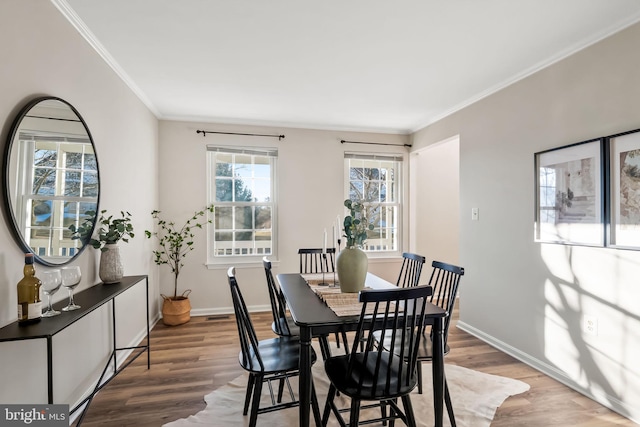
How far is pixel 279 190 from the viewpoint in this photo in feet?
14.3

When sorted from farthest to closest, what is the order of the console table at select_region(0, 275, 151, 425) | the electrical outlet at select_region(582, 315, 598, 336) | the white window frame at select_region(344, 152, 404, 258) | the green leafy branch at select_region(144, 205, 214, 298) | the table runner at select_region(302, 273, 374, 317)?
the white window frame at select_region(344, 152, 404, 258) < the green leafy branch at select_region(144, 205, 214, 298) < the electrical outlet at select_region(582, 315, 598, 336) < the table runner at select_region(302, 273, 374, 317) < the console table at select_region(0, 275, 151, 425)

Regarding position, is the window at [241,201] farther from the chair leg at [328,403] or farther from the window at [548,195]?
the window at [548,195]

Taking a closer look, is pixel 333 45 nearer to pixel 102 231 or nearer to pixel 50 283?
pixel 102 231

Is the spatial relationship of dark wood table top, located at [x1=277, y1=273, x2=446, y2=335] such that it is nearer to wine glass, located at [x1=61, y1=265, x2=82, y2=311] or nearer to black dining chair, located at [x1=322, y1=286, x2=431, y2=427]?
black dining chair, located at [x1=322, y1=286, x2=431, y2=427]

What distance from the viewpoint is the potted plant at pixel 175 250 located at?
3746 mm

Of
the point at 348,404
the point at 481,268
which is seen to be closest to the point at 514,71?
the point at 481,268

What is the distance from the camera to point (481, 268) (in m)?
3.38

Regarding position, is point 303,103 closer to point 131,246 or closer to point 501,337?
point 131,246

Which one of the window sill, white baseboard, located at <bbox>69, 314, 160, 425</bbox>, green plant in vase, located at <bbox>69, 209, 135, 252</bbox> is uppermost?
green plant in vase, located at <bbox>69, 209, 135, 252</bbox>

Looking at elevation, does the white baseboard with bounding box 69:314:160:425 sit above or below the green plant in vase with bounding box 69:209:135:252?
below

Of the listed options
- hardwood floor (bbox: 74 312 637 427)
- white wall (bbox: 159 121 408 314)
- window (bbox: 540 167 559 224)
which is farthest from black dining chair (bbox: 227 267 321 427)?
white wall (bbox: 159 121 408 314)

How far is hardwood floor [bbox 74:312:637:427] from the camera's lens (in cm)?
207

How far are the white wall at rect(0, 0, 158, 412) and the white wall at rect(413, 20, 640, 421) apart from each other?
11.2 feet

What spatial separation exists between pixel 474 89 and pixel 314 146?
2.05 m
